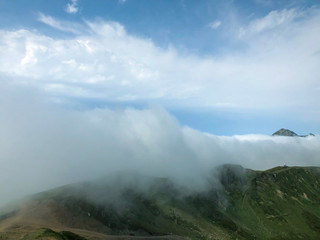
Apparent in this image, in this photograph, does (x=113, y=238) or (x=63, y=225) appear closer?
(x=113, y=238)

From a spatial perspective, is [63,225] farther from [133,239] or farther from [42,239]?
[42,239]

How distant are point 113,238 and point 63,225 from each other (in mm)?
42388

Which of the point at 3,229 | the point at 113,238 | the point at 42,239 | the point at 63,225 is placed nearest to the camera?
the point at 42,239

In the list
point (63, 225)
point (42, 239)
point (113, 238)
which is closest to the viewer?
point (42, 239)

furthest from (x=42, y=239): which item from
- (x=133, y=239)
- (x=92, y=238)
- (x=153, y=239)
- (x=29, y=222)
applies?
(x=153, y=239)

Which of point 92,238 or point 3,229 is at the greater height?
point 3,229

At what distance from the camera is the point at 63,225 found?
196 meters

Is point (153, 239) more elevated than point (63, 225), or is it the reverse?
point (63, 225)

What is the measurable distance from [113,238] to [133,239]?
15575 millimetres

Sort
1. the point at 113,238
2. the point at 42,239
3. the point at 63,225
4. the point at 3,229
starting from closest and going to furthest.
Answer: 1. the point at 42,239
2. the point at 3,229
3. the point at 113,238
4. the point at 63,225

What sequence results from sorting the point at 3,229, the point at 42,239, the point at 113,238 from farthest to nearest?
the point at 113,238
the point at 3,229
the point at 42,239

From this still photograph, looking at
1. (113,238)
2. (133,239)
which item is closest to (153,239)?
(133,239)

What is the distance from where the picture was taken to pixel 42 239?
434 ft

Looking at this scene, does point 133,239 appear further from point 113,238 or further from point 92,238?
point 92,238
